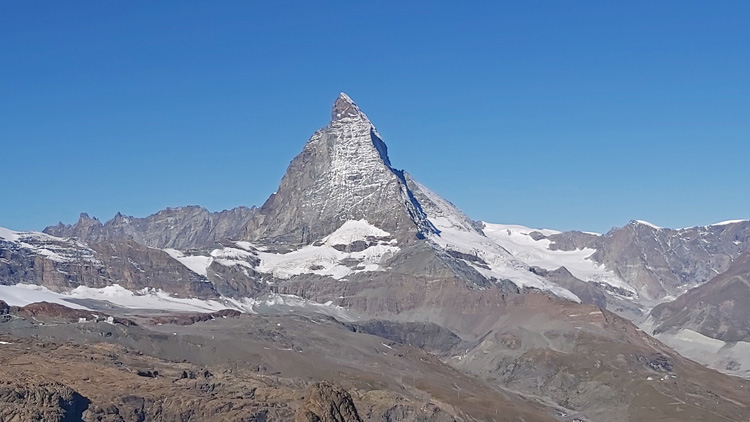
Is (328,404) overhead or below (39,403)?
overhead

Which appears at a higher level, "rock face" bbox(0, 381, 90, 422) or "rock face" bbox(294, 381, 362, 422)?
"rock face" bbox(294, 381, 362, 422)

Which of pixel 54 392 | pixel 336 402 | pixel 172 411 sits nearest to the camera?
pixel 336 402

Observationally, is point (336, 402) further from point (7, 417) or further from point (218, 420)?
point (218, 420)

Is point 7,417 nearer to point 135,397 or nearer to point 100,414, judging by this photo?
point 100,414

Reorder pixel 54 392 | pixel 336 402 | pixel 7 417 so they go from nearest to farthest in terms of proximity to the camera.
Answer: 1. pixel 336 402
2. pixel 7 417
3. pixel 54 392

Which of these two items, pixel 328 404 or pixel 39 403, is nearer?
pixel 328 404

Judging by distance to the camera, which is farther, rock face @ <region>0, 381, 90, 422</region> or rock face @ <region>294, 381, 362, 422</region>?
rock face @ <region>0, 381, 90, 422</region>

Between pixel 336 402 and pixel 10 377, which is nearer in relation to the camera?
pixel 336 402

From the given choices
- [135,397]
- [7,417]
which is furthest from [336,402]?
[135,397]
